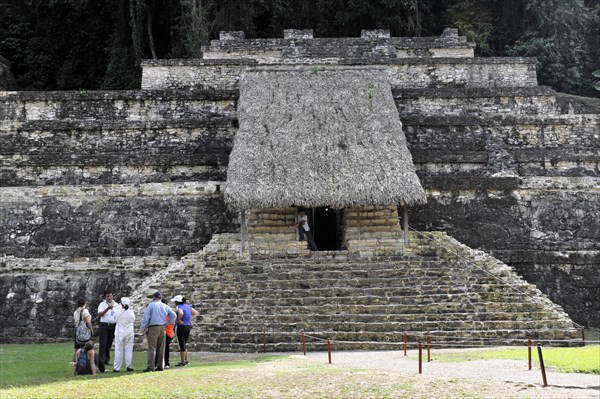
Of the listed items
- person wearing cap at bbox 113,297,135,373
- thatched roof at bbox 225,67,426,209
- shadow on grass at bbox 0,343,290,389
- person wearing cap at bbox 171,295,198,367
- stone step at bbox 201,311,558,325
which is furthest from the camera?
thatched roof at bbox 225,67,426,209

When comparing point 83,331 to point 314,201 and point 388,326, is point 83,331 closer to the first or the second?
point 388,326

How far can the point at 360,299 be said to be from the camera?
513 inches

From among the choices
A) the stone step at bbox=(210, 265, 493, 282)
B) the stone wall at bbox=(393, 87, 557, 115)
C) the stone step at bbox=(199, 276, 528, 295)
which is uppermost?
the stone wall at bbox=(393, 87, 557, 115)

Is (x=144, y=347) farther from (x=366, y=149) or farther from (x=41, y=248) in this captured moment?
(x=366, y=149)

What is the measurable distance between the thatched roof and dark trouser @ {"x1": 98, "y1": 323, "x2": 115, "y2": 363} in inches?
158

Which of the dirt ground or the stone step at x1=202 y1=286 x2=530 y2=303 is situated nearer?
the dirt ground

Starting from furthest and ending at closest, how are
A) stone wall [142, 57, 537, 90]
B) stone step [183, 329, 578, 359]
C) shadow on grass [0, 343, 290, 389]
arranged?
stone wall [142, 57, 537, 90]
stone step [183, 329, 578, 359]
shadow on grass [0, 343, 290, 389]

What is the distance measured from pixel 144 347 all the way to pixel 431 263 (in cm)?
548

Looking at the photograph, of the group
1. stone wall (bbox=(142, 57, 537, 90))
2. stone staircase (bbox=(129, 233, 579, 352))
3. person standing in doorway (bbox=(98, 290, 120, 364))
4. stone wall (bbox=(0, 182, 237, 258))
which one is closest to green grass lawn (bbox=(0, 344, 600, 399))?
person standing in doorway (bbox=(98, 290, 120, 364))

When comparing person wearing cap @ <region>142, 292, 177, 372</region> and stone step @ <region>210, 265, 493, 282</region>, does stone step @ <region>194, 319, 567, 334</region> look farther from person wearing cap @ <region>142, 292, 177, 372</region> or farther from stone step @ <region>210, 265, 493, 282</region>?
person wearing cap @ <region>142, 292, 177, 372</region>

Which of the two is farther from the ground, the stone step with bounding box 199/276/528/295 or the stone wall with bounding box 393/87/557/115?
the stone wall with bounding box 393/87/557/115

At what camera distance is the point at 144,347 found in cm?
1227

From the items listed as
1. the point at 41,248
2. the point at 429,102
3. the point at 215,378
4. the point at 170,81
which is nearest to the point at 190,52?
the point at 170,81

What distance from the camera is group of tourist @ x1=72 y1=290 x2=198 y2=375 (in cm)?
972
